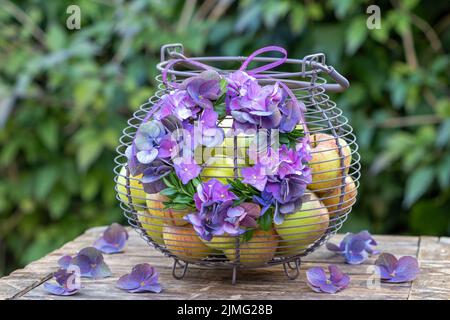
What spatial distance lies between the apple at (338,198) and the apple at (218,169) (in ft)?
0.44

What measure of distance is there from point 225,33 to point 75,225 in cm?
77

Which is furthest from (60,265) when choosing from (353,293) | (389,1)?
(389,1)

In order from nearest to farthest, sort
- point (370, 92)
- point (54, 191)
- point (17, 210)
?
point (370, 92)
point (54, 191)
point (17, 210)

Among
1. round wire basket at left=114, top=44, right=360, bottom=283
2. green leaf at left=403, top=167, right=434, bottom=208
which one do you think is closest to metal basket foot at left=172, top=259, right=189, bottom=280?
round wire basket at left=114, top=44, right=360, bottom=283

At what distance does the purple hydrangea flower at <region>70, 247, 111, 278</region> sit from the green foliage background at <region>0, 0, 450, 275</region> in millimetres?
990

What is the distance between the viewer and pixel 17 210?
2.37 meters

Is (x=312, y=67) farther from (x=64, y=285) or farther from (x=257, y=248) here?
(x=64, y=285)

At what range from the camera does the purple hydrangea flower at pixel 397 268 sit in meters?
0.97

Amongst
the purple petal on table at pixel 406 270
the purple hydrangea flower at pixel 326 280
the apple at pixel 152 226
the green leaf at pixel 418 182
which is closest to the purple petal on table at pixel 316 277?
the purple hydrangea flower at pixel 326 280

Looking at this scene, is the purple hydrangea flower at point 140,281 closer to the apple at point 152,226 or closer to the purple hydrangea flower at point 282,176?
the apple at point 152,226

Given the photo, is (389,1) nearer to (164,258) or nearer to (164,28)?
(164,28)

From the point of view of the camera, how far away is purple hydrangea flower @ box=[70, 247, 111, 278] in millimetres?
1004

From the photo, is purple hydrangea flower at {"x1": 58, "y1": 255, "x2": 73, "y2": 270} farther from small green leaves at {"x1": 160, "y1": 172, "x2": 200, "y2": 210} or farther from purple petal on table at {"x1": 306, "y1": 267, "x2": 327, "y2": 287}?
purple petal on table at {"x1": 306, "y1": 267, "x2": 327, "y2": 287}

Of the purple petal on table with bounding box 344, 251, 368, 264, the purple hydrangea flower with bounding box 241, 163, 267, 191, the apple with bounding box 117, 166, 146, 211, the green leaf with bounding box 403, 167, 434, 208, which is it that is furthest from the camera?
the green leaf with bounding box 403, 167, 434, 208
